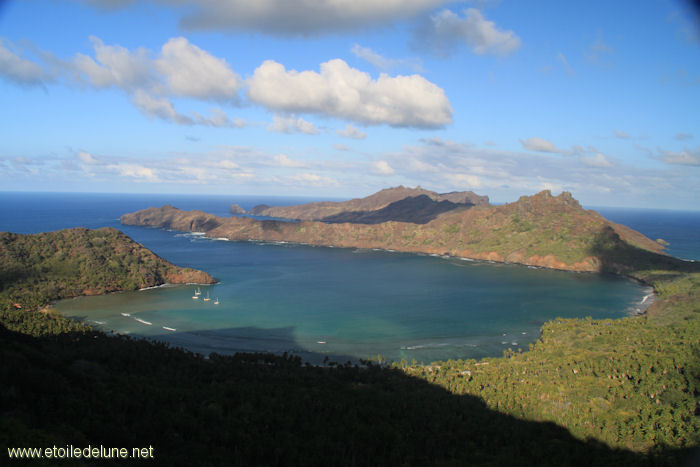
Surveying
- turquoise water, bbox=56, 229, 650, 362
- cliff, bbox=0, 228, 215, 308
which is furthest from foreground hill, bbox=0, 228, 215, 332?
turquoise water, bbox=56, 229, 650, 362

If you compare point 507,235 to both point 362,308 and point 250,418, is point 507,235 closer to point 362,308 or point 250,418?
point 362,308

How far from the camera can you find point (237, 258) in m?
132

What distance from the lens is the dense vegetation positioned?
21828 millimetres

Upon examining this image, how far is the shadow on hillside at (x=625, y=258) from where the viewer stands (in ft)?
354

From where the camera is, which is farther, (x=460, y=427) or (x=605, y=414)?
(x=605, y=414)

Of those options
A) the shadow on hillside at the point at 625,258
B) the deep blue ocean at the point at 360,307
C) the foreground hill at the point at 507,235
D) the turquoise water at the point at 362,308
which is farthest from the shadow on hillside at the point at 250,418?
the foreground hill at the point at 507,235

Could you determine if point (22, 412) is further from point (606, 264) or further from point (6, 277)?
point (606, 264)

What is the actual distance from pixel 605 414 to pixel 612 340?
869 inches

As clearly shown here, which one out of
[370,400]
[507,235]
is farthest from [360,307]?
[507,235]

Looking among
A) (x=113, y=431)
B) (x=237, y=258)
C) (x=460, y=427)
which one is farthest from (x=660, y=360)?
Result: (x=237, y=258)

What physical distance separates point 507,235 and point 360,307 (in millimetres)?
85811

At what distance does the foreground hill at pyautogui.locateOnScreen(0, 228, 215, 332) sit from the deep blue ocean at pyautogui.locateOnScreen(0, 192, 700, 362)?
3885 millimetres

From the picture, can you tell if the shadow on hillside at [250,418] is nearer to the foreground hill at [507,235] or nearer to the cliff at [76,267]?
the cliff at [76,267]

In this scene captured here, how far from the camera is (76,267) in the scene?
8394cm
